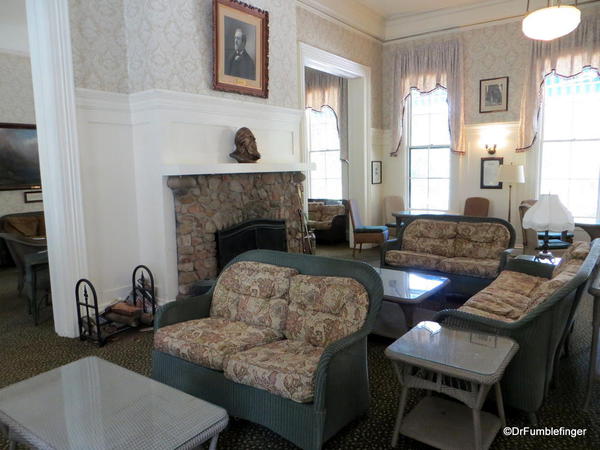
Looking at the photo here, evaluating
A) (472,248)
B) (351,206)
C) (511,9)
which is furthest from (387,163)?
(472,248)

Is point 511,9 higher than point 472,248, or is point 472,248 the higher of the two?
point 511,9

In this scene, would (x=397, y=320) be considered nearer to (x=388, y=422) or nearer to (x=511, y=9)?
(x=388, y=422)

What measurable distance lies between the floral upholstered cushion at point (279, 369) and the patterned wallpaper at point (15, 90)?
6.75 meters

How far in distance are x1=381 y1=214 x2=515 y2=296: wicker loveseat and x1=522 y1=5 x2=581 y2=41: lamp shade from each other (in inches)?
77.0

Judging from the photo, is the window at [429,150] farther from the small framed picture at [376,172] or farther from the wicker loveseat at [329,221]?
the wicker loveseat at [329,221]

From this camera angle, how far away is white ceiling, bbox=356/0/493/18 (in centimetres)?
721

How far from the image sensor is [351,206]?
7461 mm

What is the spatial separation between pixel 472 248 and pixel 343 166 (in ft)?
13.5

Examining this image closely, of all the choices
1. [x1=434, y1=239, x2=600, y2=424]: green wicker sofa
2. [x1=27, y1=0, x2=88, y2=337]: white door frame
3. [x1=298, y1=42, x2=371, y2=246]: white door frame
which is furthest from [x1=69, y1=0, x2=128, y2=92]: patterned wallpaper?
[x1=298, y1=42, x2=371, y2=246]: white door frame

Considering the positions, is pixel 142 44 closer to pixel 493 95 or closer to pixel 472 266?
pixel 472 266

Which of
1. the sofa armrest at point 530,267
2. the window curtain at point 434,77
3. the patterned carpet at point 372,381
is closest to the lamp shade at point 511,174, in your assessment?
the window curtain at point 434,77

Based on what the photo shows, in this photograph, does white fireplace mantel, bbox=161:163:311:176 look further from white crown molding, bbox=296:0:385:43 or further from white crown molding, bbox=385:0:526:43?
white crown molding, bbox=385:0:526:43

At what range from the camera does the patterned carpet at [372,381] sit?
96.3 inches

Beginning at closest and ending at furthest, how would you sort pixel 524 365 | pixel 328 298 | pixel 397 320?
pixel 524 365, pixel 328 298, pixel 397 320
